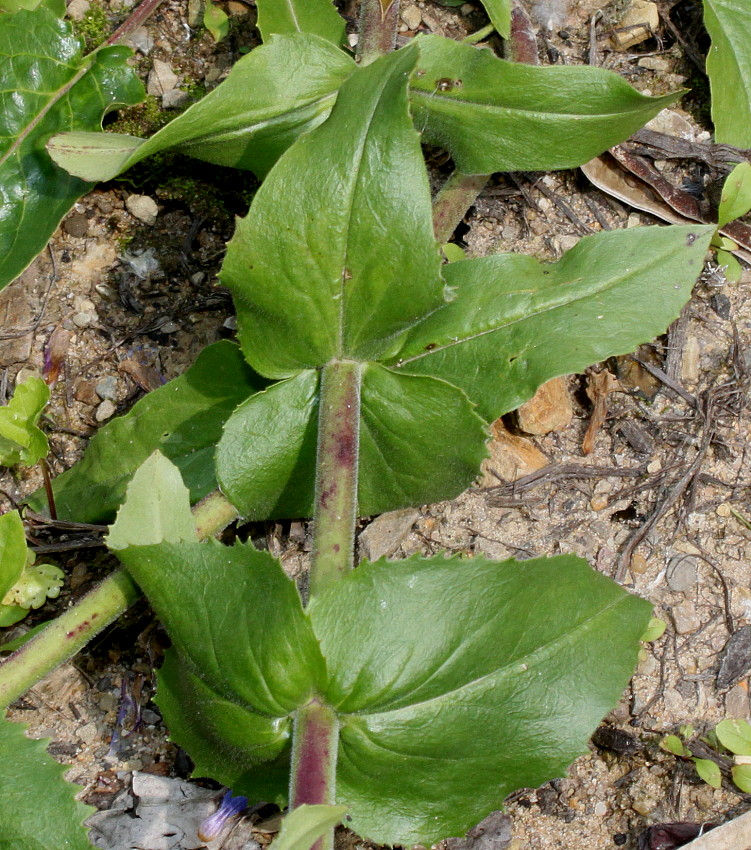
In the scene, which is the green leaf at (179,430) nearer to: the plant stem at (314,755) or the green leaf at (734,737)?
the plant stem at (314,755)

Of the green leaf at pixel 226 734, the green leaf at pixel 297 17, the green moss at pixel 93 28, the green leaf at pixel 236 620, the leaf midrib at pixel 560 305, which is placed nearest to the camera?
the green leaf at pixel 236 620

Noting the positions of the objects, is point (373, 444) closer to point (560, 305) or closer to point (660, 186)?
point (560, 305)

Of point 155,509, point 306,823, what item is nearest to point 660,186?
point 155,509

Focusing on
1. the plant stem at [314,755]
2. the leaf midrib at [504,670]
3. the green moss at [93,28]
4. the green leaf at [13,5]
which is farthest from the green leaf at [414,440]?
the green leaf at [13,5]

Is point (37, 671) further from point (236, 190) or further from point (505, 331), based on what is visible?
point (236, 190)

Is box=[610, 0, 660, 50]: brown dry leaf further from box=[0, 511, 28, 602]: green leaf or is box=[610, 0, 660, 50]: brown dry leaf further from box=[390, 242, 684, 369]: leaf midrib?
box=[0, 511, 28, 602]: green leaf

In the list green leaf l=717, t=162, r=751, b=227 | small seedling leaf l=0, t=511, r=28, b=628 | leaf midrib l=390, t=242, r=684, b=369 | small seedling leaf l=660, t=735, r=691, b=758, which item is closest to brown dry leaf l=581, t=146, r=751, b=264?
green leaf l=717, t=162, r=751, b=227

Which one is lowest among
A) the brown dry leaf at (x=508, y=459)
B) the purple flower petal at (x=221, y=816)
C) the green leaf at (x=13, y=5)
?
the purple flower petal at (x=221, y=816)

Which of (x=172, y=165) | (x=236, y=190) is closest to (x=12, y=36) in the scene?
(x=172, y=165)
